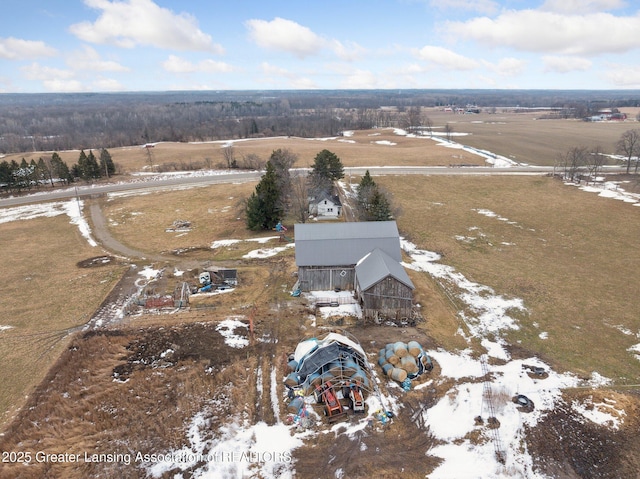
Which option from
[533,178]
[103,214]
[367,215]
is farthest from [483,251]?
[103,214]

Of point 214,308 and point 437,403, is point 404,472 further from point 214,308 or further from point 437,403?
point 214,308

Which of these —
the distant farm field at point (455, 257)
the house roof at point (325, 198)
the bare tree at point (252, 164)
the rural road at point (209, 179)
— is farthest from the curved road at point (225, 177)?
the house roof at point (325, 198)

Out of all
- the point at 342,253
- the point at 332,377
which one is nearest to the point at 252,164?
the point at 342,253

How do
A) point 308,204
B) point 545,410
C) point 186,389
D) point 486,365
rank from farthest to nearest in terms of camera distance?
point 308,204 < point 486,365 < point 186,389 < point 545,410

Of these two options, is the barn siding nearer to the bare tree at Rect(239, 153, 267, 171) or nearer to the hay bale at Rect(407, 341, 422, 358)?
the hay bale at Rect(407, 341, 422, 358)

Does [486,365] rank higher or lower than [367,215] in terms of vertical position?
lower

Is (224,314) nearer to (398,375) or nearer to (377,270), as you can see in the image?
(377,270)

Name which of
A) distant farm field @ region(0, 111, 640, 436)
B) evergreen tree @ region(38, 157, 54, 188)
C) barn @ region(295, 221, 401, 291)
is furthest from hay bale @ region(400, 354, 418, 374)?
evergreen tree @ region(38, 157, 54, 188)

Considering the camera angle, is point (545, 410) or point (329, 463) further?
point (545, 410)
